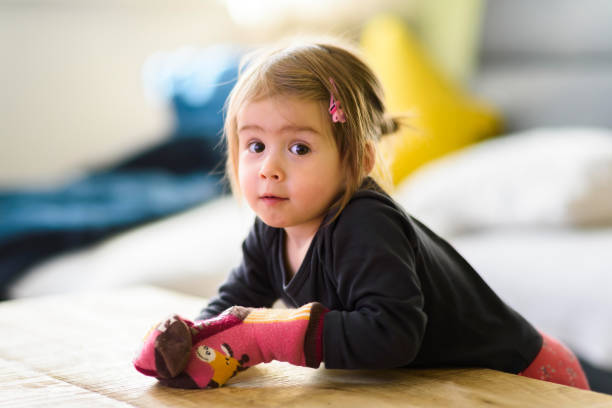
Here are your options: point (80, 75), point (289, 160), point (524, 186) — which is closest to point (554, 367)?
point (289, 160)

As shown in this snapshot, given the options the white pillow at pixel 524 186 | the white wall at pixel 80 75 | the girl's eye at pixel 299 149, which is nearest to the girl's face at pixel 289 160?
the girl's eye at pixel 299 149

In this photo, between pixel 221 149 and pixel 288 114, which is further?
pixel 221 149

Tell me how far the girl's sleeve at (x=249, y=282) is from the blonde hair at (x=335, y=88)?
136 millimetres

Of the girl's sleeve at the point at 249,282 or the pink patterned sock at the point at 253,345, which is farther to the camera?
the girl's sleeve at the point at 249,282

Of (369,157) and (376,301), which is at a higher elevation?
(369,157)

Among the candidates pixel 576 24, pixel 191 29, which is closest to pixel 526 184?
pixel 576 24

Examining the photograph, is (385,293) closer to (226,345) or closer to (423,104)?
(226,345)

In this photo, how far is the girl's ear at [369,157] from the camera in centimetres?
73

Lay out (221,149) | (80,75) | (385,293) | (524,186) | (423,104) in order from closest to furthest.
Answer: (385,293)
(524,186)
(221,149)
(423,104)
(80,75)

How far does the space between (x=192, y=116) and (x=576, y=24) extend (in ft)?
4.31

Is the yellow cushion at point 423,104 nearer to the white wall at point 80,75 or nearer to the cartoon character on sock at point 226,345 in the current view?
the white wall at point 80,75

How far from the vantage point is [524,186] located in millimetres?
1479

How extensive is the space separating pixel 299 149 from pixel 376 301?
0.17m

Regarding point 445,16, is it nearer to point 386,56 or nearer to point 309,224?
point 386,56
